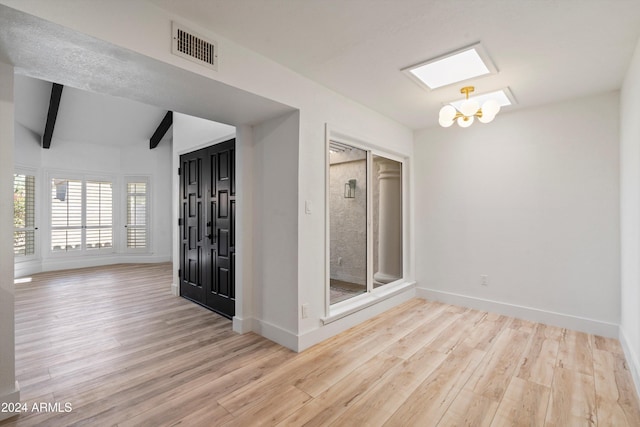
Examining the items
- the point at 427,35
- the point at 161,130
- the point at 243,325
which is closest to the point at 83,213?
the point at 161,130

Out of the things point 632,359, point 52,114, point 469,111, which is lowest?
point 632,359

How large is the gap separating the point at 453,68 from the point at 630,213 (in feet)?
6.42

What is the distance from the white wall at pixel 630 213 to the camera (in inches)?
88.0

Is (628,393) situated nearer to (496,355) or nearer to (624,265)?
(496,355)

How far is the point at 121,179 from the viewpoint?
7.73 m

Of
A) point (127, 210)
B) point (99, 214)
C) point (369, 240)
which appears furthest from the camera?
point (127, 210)

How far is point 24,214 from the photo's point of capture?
6.16m

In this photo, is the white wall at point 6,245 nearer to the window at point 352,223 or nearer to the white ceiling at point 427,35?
the white ceiling at point 427,35

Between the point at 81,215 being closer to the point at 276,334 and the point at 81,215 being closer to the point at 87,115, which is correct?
the point at 87,115

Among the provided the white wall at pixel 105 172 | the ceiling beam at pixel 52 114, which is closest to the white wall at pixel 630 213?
the ceiling beam at pixel 52 114

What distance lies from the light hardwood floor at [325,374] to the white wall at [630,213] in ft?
0.77

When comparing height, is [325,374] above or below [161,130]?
below

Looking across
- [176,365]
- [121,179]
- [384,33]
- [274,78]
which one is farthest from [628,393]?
[121,179]

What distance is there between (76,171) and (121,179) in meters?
0.93
